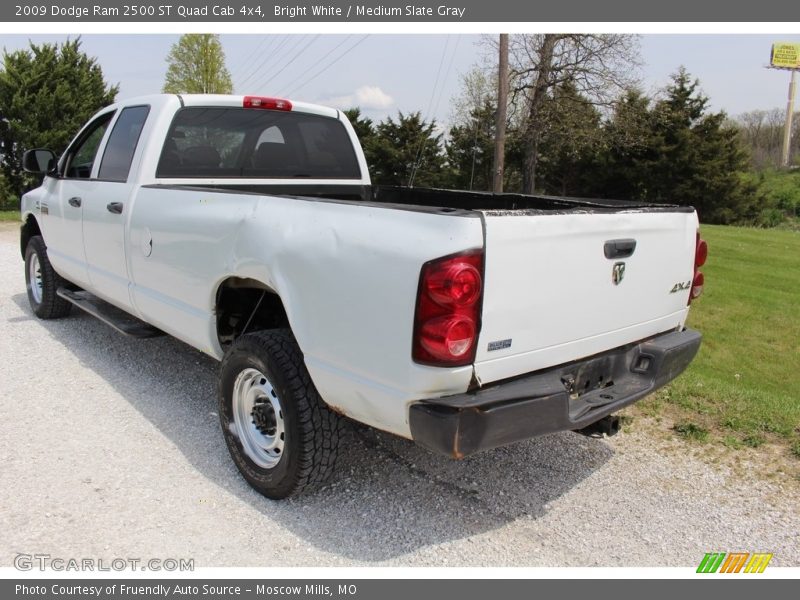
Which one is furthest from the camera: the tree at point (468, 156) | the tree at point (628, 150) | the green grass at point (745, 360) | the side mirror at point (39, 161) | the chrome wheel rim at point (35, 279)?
the tree at point (468, 156)

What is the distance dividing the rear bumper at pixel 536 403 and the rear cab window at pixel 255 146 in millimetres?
2934

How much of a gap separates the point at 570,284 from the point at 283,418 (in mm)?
1441

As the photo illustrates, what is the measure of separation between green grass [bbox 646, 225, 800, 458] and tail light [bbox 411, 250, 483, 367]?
245cm

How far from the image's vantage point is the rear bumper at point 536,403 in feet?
7.86

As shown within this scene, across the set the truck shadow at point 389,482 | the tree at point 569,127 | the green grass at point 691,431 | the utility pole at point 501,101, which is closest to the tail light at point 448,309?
the truck shadow at point 389,482

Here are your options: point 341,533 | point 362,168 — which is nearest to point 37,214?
point 362,168

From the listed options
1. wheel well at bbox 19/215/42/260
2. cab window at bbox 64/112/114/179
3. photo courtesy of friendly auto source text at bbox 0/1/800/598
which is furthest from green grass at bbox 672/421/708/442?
wheel well at bbox 19/215/42/260

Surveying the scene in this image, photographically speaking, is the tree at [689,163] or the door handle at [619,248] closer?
the door handle at [619,248]

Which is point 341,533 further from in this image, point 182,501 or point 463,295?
point 463,295

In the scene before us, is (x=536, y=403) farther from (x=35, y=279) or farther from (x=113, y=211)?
(x=35, y=279)

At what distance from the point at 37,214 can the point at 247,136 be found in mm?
2712

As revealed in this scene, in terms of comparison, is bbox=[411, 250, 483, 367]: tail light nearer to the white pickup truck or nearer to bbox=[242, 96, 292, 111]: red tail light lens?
the white pickup truck

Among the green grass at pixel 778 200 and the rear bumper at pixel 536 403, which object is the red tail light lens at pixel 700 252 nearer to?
the rear bumper at pixel 536 403

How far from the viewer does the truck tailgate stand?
2459mm
